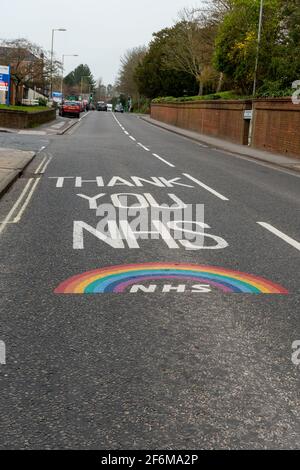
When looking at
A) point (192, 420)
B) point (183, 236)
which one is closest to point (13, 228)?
point (183, 236)

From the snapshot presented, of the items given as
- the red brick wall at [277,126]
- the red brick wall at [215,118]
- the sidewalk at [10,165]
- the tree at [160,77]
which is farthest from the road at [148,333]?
the tree at [160,77]

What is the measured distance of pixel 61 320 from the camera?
508 centimetres

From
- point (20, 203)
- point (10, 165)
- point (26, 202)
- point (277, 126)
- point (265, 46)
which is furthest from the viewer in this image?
point (265, 46)

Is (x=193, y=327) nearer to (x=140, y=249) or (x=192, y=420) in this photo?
(x=192, y=420)

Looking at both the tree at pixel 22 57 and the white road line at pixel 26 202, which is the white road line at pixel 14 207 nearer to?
the white road line at pixel 26 202

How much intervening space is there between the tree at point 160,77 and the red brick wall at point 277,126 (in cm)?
5866

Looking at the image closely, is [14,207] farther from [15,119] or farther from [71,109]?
[71,109]

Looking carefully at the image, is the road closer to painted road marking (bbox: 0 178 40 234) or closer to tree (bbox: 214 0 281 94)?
painted road marking (bbox: 0 178 40 234)

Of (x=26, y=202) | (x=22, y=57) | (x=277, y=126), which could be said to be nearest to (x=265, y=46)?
(x=277, y=126)

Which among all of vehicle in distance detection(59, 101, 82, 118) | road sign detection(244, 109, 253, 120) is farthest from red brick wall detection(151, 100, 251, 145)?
vehicle in distance detection(59, 101, 82, 118)

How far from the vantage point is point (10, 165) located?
16.5 meters

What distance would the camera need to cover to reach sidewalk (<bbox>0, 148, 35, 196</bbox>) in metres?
13.2

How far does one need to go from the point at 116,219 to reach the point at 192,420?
6.61m

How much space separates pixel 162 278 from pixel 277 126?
76.4 ft
